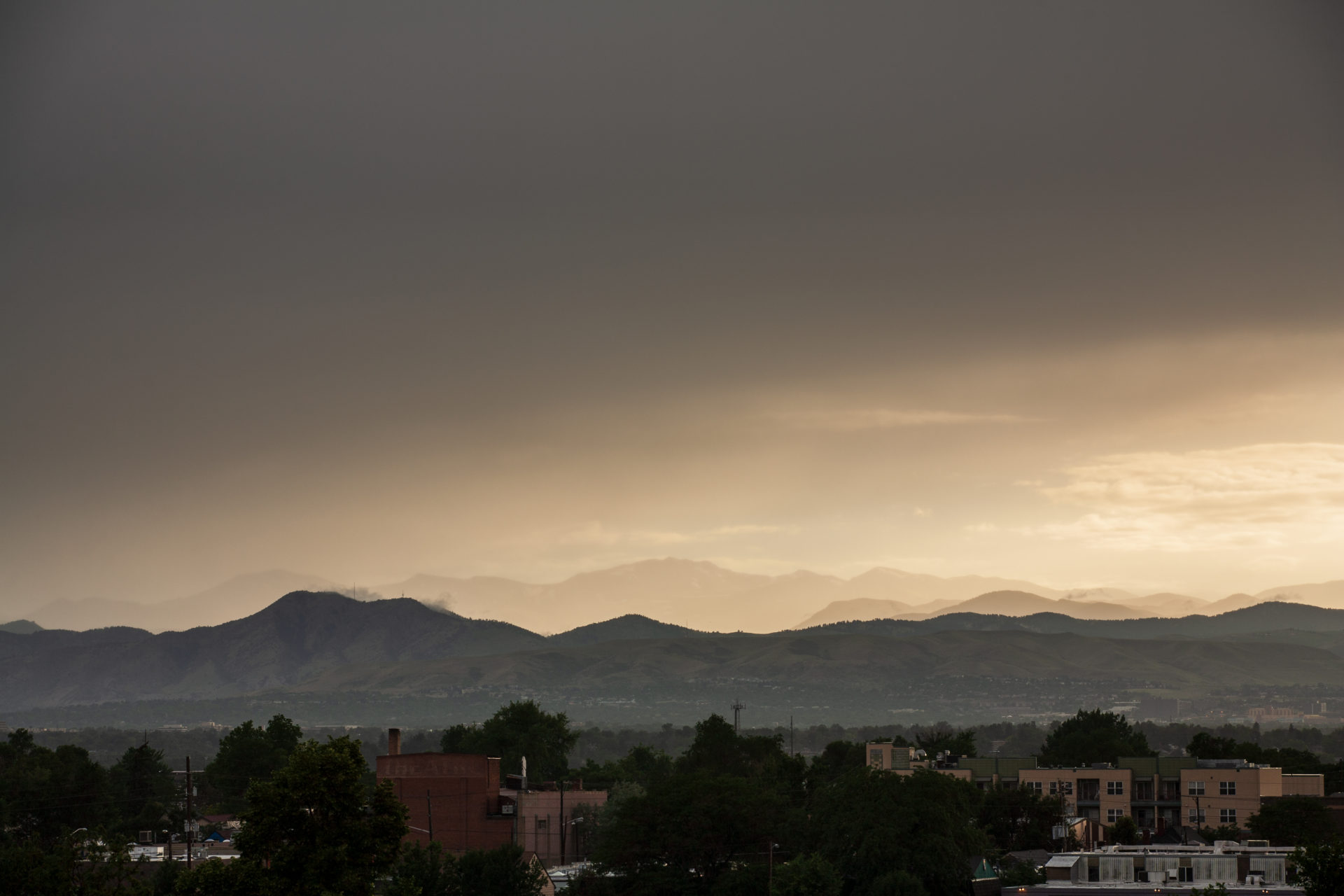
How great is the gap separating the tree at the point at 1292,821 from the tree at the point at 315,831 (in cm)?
9697

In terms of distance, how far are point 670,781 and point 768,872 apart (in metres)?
17.0

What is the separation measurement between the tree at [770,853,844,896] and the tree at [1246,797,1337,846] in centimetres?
4917

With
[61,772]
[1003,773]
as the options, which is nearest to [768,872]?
[1003,773]

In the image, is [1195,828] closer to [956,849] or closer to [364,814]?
[956,849]

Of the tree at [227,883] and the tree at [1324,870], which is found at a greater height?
the tree at [227,883]

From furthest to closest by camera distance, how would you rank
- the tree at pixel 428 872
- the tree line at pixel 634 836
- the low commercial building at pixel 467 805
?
the low commercial building at pixel 467 805 < the tree at pixel 428 872 < the tree line at pixel 634 836

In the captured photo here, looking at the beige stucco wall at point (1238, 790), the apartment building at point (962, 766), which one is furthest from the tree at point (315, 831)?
the beige stucco wall at point (1238, 790)

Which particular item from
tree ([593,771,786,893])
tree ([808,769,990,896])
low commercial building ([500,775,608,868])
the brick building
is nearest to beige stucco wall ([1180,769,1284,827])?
tree ([808,769,990,896])

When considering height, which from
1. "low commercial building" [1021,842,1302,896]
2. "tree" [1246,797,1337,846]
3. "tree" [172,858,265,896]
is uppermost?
"tree" [172,858,265,896]

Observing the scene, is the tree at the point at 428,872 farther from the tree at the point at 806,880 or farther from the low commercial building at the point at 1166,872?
the low commercial building at the point at 1166,872

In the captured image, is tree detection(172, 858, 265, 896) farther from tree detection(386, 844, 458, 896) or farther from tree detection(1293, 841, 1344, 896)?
tree detection(1293, 841, 1344, 896)

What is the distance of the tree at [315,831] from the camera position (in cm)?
6331

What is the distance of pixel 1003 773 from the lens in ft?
646

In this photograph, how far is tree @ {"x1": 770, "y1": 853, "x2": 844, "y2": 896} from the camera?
10519 centimetres
